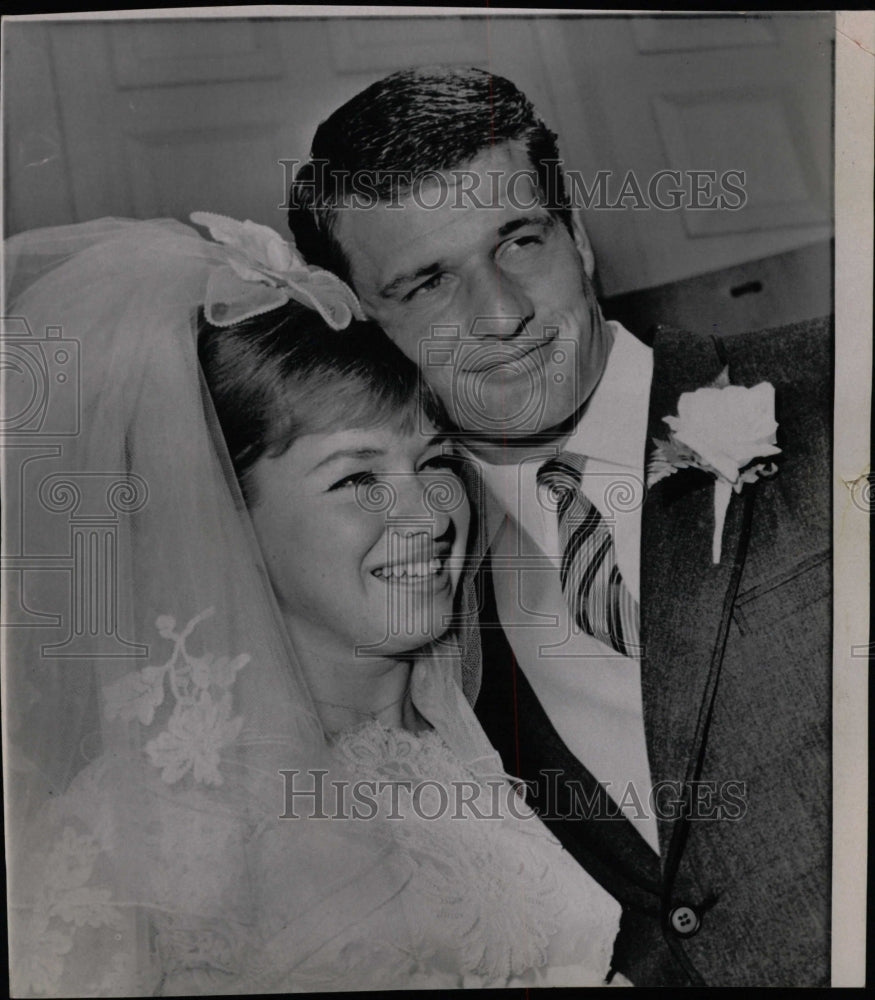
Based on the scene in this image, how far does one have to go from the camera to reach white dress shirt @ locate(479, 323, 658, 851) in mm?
1530

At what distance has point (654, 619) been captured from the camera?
4.99ft

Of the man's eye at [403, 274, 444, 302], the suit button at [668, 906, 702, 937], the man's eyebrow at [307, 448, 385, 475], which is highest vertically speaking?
the man's eye at [403, 274, 444, 302]

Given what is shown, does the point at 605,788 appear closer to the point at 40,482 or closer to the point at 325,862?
the point at 325,862

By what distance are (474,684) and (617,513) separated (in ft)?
1.11

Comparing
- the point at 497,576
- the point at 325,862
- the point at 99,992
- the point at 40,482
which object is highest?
the point at 40,482

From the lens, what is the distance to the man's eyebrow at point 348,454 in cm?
149

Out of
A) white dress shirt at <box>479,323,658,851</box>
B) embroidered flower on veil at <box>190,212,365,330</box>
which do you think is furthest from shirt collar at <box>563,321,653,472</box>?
embroidered flower on veil at <box>190,212,365,330</box>

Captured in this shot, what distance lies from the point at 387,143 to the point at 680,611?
824 mm

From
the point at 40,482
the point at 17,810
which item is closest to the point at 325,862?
the point at 17,810

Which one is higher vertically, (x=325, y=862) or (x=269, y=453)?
(x=269, y=453)

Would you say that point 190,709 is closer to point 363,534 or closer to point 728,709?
point 363,534

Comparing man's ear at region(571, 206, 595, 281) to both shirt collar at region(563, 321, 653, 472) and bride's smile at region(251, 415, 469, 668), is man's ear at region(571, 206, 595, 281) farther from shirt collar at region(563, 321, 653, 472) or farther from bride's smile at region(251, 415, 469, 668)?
bride's smile at region(251, 415, 469, 668)

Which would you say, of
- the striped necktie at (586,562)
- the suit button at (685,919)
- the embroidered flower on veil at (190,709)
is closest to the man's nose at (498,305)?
the striped necktie at (586,562)

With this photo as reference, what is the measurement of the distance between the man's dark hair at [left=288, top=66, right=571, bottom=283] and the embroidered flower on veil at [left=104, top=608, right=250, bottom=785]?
60cm
